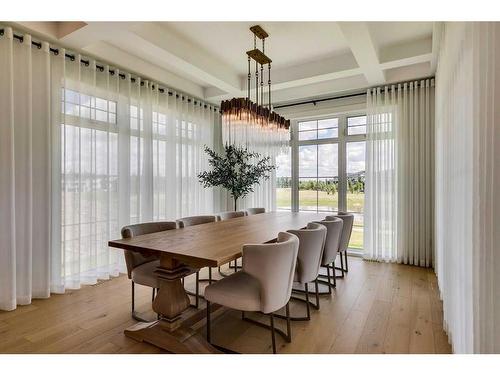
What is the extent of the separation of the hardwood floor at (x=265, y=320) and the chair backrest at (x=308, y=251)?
0.44 meters

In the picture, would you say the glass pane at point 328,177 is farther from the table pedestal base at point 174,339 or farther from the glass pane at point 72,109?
the glass pane at point 72,109

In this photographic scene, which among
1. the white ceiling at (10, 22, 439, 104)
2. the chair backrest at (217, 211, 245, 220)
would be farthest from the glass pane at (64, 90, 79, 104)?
the chair backrest at (217, 211, 245, 220)

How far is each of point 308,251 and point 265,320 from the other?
77 cm

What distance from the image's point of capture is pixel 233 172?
478 cm

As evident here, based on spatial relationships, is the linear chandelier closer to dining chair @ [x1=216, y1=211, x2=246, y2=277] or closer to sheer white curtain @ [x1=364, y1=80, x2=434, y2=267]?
dining chair @ [x1=216, y1=211, x2=246, y2=277]

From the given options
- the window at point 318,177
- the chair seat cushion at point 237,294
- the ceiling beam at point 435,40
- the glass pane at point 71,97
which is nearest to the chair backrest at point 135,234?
the chair seat cushion at point 237,294

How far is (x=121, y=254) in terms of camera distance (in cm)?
375

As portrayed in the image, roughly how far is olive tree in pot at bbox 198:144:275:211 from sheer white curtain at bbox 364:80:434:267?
1.82 m

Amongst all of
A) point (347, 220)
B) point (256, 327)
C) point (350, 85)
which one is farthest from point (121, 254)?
point (350, 85)

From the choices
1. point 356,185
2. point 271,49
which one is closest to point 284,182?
point 356,185

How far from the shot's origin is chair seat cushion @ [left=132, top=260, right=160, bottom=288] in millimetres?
2250
